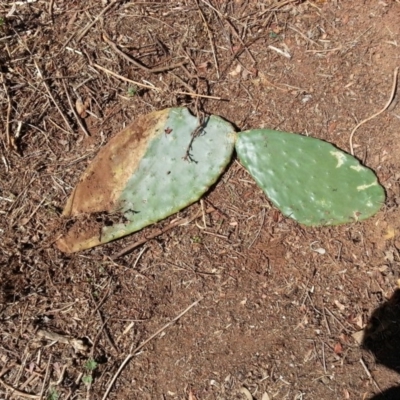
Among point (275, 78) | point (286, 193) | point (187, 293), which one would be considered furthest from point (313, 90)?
point (187, 293)

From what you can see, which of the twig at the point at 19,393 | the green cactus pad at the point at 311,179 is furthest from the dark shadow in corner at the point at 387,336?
the twig at the point at 19,393

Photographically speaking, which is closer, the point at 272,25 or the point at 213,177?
the point at 213,177

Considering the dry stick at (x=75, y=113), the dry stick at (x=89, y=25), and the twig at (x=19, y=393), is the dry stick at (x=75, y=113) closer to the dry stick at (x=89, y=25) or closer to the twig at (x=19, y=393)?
the dry stick at (x=89, y=25)

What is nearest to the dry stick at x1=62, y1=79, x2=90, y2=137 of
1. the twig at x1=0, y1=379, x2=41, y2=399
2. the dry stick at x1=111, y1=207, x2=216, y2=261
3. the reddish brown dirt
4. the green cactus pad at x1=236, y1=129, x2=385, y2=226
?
the reddish brown dirt

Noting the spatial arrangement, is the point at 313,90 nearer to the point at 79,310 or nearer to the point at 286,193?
the point at 286,193

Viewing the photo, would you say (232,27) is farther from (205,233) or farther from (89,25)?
(205,233)

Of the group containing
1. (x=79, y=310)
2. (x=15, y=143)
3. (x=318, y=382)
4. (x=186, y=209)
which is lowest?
(x=318, y=382)
